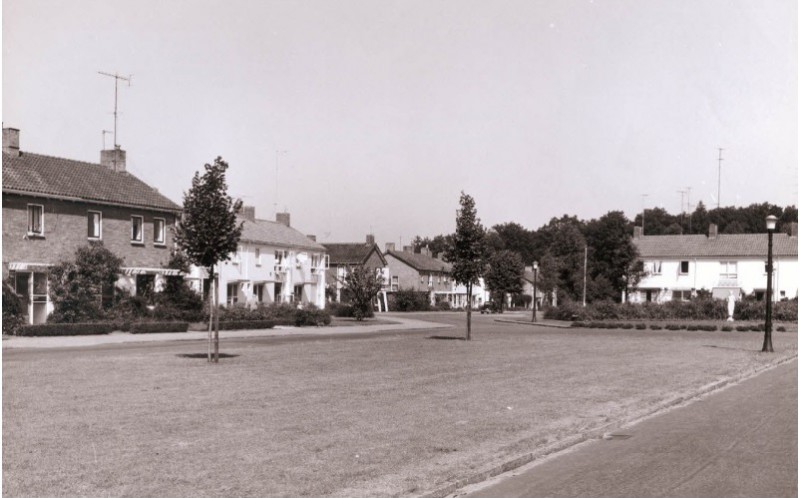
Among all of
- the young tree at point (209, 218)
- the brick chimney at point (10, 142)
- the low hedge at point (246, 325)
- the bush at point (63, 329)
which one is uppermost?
the brick chimney at point (10, 142)

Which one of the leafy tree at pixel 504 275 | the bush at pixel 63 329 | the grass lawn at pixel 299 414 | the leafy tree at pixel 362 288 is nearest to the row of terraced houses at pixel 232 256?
the bush at pixel 63 329

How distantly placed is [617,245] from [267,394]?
73578mm

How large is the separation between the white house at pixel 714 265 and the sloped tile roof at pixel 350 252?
29.0 m

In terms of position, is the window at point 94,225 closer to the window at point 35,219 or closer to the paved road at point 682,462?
the window at point 35,219

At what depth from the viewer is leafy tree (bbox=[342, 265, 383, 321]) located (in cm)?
5331

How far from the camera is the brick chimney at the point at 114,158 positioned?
4712 centimetres

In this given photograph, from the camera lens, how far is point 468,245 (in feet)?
106

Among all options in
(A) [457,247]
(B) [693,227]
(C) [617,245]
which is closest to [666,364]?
(A) [457,247]

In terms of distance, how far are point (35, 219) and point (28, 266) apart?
264 cm

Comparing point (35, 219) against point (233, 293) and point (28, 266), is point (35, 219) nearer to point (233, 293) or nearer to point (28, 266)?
point (28, 266)

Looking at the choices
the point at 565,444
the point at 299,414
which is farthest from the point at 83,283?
the point at 565,444

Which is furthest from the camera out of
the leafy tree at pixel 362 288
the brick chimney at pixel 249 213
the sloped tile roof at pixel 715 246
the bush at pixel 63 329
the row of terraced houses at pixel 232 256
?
the sloped tile roof at pixel 715 246

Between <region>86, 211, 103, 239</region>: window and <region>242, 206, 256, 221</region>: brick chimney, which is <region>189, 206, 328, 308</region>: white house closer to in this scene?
<region>242, 206, 256, 221</region>: brick chimney

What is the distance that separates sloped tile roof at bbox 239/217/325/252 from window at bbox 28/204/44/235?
21.0m
